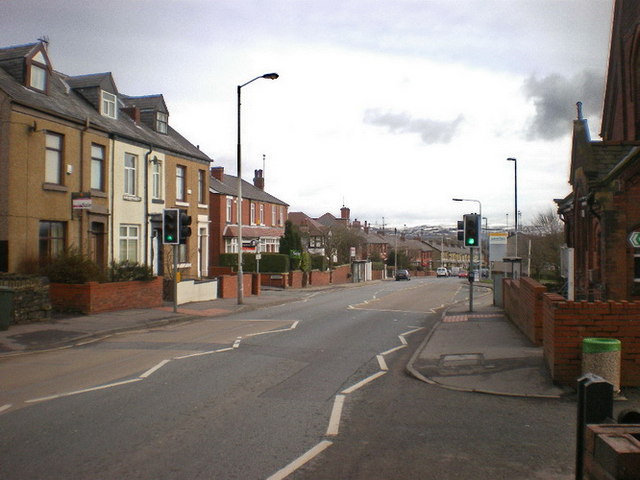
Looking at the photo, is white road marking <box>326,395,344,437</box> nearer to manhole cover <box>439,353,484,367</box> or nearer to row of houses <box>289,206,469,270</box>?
manhole cover <box>439,353,484,367</box>

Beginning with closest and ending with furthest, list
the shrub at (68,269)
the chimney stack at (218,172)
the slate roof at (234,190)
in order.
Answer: the shrub at (68,269), the slate roof at (234,190), the chimney stack at (218,172)

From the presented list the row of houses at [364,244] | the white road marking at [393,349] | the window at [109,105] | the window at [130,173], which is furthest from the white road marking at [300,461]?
the row of houses at [364,244]

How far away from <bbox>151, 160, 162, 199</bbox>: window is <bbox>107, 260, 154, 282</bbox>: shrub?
256 inches

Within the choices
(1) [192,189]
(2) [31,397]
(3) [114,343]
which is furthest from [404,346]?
(1) [192,189]

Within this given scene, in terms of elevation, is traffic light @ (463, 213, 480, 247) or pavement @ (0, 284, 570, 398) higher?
traffic light @ (463, 213, 480, 247)

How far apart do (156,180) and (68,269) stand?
34.1ft

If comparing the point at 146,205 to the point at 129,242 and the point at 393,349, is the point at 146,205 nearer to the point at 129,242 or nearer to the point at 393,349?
the point at 129,242

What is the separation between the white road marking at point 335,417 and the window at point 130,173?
20288 millimetres

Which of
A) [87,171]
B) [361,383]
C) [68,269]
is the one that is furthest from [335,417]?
[87,171]

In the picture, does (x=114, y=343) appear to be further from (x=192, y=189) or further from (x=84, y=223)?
(x=192, y=189)

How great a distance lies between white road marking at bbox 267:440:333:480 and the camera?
5914 millimetres

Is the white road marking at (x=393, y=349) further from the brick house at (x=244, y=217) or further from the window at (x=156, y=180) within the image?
the brick house at (x=244, y=217)

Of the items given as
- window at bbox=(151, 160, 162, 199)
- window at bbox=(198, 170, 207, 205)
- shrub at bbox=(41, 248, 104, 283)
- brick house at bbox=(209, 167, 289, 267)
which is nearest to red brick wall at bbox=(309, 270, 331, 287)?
brick house at bbox=(209, 167, 289, 267)

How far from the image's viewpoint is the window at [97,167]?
24.5 metres
